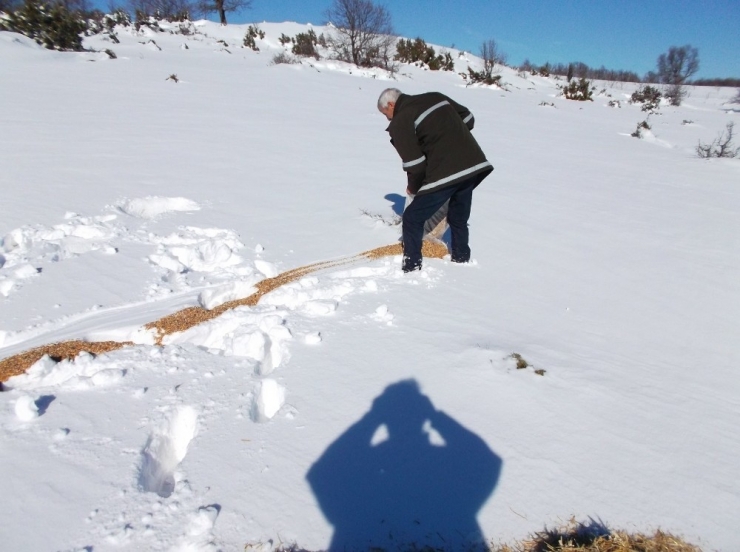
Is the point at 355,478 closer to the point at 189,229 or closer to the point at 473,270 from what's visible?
the point at 473,270

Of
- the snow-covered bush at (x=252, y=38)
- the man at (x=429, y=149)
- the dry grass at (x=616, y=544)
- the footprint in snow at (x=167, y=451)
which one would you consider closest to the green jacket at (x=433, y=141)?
the man at (x=429, y=149)

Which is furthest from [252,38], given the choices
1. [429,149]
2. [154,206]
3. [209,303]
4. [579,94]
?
[209,303]

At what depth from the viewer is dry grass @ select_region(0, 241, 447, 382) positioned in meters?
2.29

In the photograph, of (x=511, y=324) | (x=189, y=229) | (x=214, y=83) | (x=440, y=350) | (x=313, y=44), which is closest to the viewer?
(x=440, y=350)

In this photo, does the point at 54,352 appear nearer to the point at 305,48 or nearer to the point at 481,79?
the point at 481,79

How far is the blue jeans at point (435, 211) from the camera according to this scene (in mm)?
3207

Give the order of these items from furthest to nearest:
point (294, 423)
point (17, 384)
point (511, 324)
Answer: point (511, 324), point (17, 384), point (294, 423)

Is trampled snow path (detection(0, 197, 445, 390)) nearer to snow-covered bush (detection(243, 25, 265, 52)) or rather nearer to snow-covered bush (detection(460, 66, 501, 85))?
snow-covered bush (detection(243, 25, 265, 52))

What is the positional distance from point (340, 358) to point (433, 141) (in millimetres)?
1703

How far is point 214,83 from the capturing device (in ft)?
33.9

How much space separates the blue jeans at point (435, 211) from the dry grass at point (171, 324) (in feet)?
1.26

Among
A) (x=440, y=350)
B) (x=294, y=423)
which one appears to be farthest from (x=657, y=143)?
(x=294, y=423)

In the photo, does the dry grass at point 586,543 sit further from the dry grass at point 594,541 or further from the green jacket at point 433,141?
the green jacket at point 433,141

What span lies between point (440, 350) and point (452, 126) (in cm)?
162
